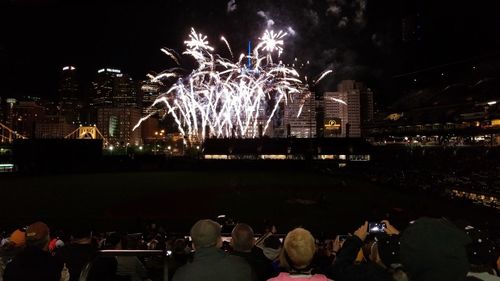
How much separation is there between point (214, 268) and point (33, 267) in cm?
156

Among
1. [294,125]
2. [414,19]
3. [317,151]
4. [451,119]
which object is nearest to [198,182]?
[317,151]

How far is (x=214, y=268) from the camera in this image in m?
3.03

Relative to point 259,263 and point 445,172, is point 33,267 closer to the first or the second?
point 259,263

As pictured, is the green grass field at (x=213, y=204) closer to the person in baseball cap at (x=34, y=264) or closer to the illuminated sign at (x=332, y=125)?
the person in baseball cap at (x=34, y=264)

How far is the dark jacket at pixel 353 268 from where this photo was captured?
9.36 feet

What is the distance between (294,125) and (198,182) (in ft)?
459

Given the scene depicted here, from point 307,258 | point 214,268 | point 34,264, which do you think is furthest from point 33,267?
point 307,258

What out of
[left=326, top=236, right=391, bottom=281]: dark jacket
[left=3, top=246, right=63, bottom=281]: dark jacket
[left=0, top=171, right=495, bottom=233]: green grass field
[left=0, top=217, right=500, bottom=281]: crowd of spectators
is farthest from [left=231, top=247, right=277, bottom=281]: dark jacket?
[left=0, top=171, right=495, bottom=233]: green grass field

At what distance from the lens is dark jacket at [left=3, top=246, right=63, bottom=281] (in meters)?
3.43

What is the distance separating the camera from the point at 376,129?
110 meters

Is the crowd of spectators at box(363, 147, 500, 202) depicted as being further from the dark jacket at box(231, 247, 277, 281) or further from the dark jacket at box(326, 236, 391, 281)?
the dark jacket at box(326, 236, 391, 281)

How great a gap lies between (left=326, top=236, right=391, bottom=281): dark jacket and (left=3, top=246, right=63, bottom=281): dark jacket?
7.36 ft

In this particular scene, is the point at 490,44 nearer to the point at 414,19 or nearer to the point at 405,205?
the point at 414,19

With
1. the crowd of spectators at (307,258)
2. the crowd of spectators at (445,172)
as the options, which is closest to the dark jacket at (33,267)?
the crowd of spectators at (307,258)
